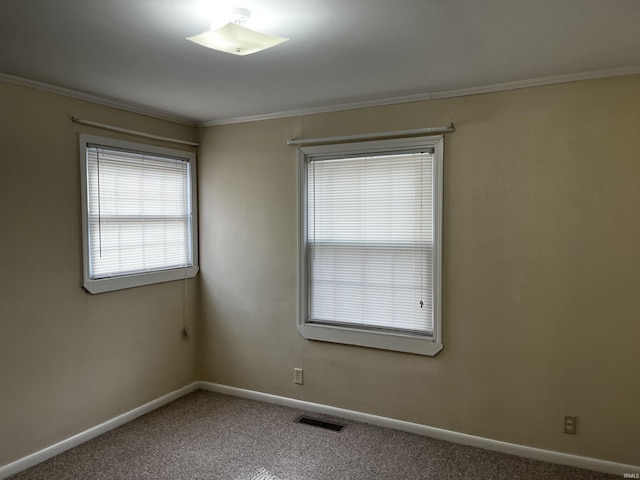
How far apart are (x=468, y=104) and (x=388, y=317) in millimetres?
1623

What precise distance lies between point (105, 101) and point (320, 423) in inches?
114

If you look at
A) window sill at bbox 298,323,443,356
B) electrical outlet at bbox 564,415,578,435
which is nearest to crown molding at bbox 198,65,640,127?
window sill at bbox 298,323,443,356

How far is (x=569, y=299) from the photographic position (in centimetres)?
285

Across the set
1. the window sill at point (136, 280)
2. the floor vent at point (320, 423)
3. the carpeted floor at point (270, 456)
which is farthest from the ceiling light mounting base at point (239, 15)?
the floor vent at point (320, 423)

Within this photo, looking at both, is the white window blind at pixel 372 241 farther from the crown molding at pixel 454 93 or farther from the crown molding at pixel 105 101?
the crown molding at pixel 105 101

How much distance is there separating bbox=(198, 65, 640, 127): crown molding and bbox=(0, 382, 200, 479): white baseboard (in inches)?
96.2

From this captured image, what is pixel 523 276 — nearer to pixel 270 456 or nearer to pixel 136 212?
pixel 270 456

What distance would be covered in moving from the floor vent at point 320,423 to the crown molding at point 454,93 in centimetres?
243

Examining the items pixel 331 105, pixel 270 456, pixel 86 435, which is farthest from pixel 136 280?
pixel 331 105

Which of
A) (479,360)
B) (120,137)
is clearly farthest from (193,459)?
(120,137)

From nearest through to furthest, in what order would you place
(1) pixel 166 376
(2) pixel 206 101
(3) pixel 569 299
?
(3) pixel 569 299 → (2) pixel 206 101 → (1) pixel 166 376

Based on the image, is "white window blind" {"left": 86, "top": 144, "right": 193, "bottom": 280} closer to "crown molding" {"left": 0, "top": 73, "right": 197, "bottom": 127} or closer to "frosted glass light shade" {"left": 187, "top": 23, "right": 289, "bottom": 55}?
"crown molding" {"left": 0, "top": 73, "right": 197, "bottom": 127}

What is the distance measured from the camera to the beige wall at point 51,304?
9.15 feet

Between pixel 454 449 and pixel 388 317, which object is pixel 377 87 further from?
pixel 454 449
